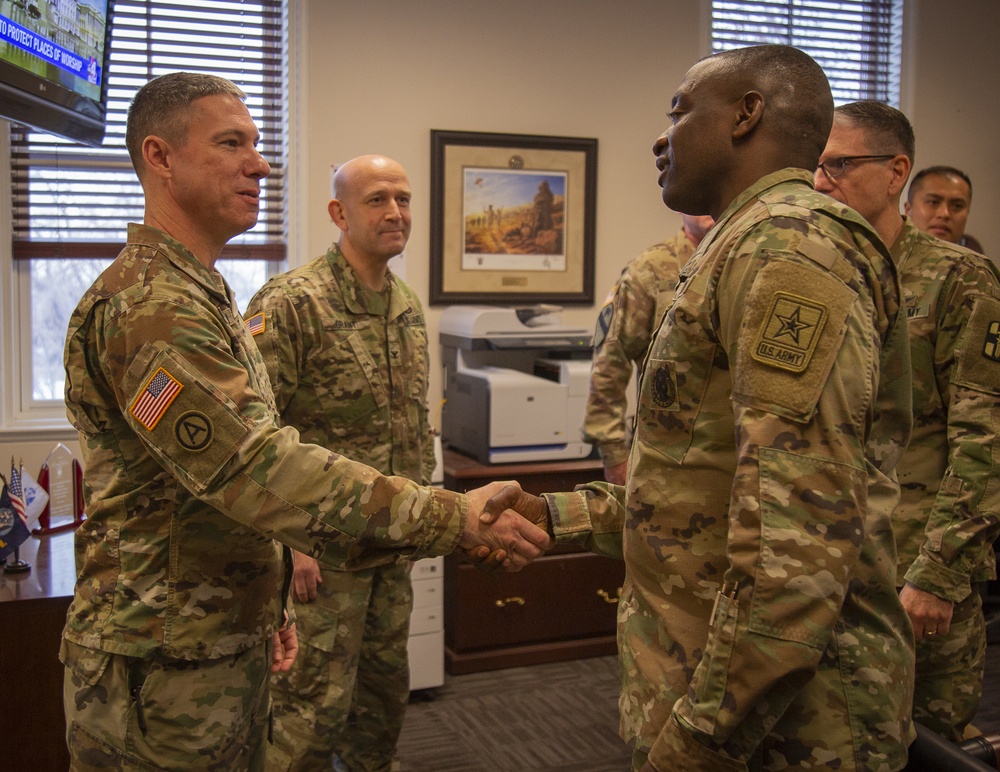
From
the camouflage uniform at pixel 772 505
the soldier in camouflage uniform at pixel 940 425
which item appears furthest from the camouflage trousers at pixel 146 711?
the soldier in camouflage uniform at pixel 940 425

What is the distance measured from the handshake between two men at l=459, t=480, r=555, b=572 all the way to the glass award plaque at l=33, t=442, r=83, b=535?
1.76m

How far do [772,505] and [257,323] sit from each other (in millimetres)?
1773

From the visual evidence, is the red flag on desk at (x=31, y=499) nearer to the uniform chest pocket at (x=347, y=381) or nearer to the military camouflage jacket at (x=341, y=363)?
the military camouflage jacket at (x=341, y=363)

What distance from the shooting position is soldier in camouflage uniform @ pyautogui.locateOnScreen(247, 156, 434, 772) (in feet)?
8.16

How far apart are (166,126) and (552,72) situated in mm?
2797

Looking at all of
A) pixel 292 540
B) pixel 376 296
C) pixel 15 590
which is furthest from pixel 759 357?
pixel 15 590

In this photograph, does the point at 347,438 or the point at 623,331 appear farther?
the point at 623,331

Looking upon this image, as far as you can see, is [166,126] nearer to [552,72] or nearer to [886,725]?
[886,725]

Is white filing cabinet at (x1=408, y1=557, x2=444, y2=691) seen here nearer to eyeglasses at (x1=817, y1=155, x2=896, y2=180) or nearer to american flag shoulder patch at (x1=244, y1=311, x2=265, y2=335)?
american flag shoulder patch at (x1=244, y1=311, x2=265, y2=335)

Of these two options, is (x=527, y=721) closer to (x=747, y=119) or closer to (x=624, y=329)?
(x=624, y=329)

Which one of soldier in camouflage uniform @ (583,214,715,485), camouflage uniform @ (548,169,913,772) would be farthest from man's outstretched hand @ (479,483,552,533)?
soldier in camouflage uniform @ (583,214,715,485)

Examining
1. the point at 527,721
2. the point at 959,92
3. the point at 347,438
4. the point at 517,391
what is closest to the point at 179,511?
the point at 347,438

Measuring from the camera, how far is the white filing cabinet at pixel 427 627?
3402 mm

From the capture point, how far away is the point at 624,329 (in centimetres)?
298
